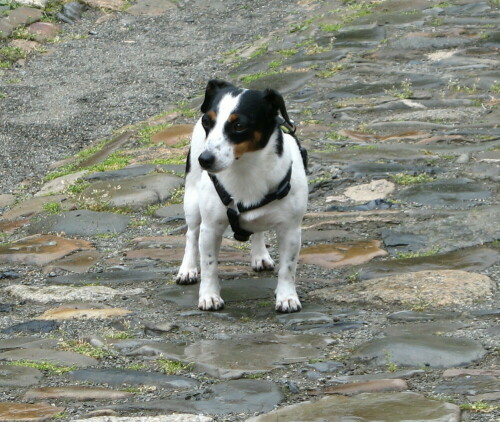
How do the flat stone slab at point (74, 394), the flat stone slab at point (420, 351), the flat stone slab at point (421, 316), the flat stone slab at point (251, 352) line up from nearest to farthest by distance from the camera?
the flat stone slab at point (74, 394)
the flat stone slab at point (420, 351)
the flat stone slab at point (251, 352)
the flat stone slab at point (421, 316)

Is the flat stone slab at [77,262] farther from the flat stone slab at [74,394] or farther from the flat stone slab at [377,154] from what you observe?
the flat stone slab at [74,394]

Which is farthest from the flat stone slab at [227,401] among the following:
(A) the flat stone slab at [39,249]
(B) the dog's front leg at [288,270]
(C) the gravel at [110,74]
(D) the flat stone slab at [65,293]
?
(C) the gravel at [110,74]

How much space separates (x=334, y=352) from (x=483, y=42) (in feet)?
27.3

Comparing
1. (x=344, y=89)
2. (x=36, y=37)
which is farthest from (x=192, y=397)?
(x=36, y=37)

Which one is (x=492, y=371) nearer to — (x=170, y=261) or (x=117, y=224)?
(x=170, y=261)

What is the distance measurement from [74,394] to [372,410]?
127 cm

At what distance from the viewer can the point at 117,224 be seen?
8117 millimetres

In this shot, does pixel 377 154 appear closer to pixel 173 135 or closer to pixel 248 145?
pixel 173 135

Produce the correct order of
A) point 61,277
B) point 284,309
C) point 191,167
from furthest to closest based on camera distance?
point 61,277 → point 191,167 → point 284,309

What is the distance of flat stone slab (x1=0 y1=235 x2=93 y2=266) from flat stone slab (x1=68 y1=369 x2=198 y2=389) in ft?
8.68

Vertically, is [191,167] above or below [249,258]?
above

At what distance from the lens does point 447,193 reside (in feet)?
25.9

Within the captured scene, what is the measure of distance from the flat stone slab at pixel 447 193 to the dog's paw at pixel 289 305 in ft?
7.30

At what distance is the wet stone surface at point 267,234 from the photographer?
4469 millimetres
